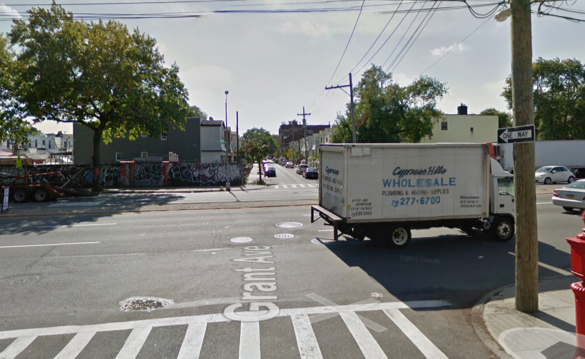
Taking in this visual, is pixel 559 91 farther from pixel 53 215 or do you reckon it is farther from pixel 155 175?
pixel 53 215

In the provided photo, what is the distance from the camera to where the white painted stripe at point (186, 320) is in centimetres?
521

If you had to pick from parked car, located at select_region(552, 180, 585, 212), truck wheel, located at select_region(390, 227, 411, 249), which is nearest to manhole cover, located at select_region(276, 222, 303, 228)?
truck wheel, located at select_region(390, 227, 411, 249)

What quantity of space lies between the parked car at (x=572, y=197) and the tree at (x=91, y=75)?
2452 cm

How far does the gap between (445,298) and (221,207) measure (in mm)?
12502

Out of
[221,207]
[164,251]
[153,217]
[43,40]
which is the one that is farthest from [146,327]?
[43,40]

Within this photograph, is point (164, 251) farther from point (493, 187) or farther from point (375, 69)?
point (375, 69)

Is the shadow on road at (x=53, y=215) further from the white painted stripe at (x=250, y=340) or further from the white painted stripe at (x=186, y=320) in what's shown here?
the white painted stripe at (x=250, y=340)

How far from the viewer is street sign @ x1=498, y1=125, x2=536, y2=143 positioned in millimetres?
5458

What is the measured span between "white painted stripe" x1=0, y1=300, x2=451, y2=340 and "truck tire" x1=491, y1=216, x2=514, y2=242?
16.7ft

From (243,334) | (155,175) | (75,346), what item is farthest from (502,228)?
(155,175)

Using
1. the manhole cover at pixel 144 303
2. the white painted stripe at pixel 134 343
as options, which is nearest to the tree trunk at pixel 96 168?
the manhole cover at pixel 144 303

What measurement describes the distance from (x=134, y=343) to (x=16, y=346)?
1477 millimetres

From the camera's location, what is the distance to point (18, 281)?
7.36 m

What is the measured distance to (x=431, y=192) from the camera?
959 centimetres
